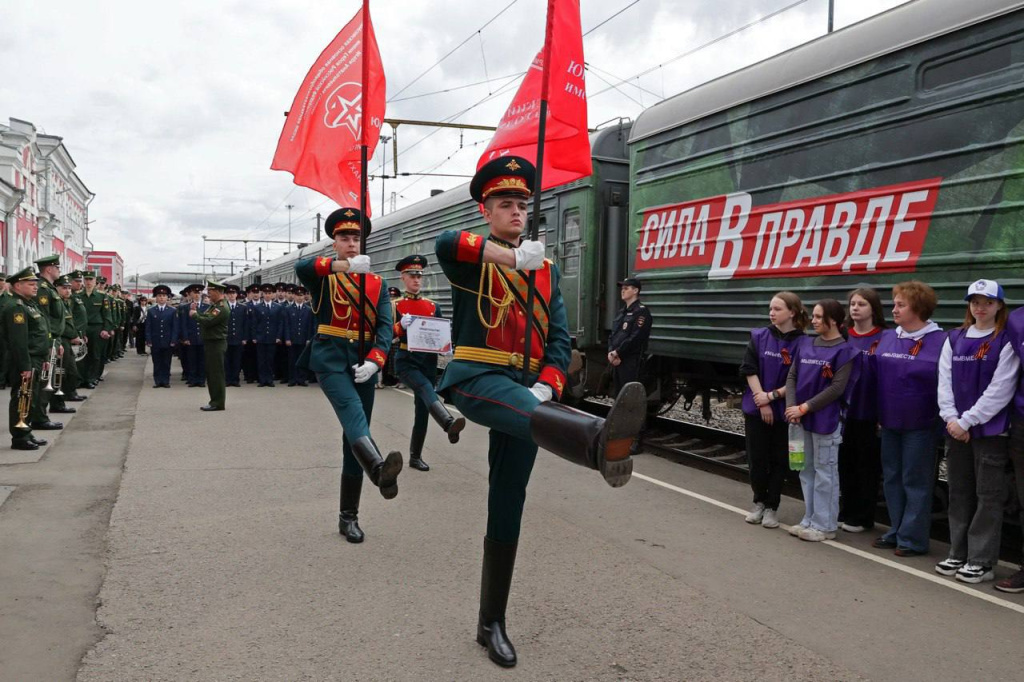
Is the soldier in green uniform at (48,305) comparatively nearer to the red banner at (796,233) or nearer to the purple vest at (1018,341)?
the red banner at (796,233)

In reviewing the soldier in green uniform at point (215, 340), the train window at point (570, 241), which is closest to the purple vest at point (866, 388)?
the train window at point (570, 241)

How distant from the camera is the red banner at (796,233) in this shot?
5660 mm

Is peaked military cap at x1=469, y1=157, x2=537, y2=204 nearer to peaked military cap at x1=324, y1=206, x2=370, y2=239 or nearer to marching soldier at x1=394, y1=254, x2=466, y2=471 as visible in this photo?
peaked military cap at x1=324, y1=206, x2=370, y2=239

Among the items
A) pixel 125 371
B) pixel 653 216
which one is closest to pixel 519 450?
pixel 653 216

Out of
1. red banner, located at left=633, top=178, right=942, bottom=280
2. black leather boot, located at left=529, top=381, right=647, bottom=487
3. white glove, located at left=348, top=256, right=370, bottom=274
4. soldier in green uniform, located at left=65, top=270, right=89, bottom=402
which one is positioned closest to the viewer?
black leather boot, located at left=529, top=381, right=647, bottom=487

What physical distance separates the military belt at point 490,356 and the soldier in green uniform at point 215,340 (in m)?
8.27

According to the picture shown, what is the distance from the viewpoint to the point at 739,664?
3389mm

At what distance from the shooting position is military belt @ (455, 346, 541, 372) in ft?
11.3

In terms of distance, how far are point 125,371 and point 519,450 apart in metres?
16.5

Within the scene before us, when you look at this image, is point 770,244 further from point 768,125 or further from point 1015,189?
point 1015,189

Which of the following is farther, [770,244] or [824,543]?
[770,244]

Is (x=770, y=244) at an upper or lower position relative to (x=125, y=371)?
upper

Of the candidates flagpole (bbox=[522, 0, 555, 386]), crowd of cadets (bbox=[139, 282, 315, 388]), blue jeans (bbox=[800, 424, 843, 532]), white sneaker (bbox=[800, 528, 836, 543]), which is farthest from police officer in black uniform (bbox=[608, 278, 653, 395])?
crowd of cadets (bbox=[139, 282, 315, 388])

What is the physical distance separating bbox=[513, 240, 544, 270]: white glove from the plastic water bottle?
2845 mm
